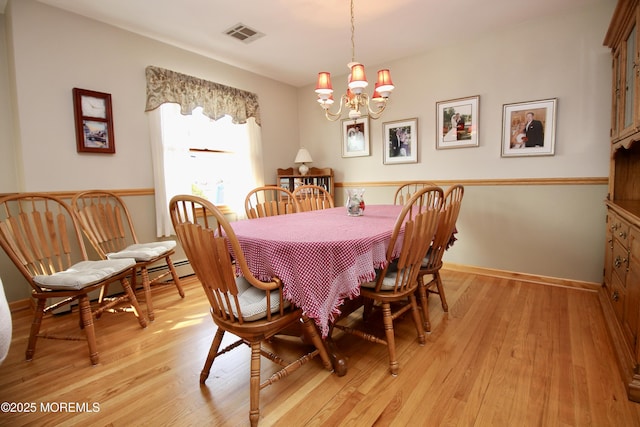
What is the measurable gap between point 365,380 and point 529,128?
8.61ft

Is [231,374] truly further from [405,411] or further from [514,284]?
[514,284]

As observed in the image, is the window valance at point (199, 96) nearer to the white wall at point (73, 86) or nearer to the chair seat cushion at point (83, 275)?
the white wall at point (73, 86)

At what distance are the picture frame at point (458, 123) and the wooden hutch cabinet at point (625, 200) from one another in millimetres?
994

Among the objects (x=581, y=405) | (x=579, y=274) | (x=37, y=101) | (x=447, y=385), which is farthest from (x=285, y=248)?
(x=579, y=274)

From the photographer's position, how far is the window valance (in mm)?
2918

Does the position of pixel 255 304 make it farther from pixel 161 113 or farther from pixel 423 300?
pixel 161 113

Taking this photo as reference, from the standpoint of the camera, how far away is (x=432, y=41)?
3.08 meters

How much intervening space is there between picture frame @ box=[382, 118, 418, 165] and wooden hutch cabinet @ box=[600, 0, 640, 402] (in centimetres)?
162

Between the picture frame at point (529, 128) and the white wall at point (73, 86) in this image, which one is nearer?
the white wall at point (73, 86)

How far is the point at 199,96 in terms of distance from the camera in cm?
324

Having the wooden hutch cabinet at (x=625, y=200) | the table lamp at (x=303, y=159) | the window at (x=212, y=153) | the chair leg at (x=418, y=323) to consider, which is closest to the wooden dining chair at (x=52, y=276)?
the window at (x=212, y=153)

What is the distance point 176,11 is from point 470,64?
271 centimetres

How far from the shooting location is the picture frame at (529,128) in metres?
2.70

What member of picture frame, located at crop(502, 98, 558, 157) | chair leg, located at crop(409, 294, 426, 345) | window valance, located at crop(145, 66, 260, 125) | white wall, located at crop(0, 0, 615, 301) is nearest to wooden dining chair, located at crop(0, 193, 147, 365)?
white wall, located at crop(0, 0, 615, 301)
